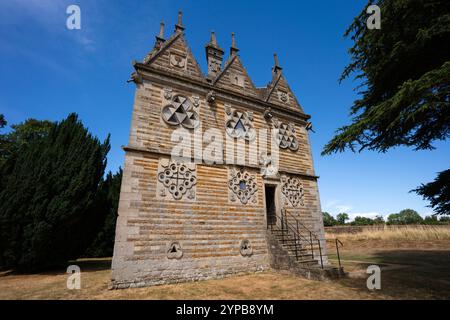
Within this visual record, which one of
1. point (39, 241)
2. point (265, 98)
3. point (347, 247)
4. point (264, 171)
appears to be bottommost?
point (347, 247)

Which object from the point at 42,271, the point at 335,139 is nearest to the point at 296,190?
the point at 335,139

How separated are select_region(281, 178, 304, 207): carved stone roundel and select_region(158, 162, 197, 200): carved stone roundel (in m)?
5.21

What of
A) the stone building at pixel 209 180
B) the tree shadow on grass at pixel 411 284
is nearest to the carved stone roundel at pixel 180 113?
the stone building at pixel 209 180

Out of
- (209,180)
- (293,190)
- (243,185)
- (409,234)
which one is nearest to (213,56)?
(209,180)

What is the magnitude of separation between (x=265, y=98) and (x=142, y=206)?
918 centimetres

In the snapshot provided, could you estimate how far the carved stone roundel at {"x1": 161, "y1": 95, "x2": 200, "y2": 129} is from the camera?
9.82 m

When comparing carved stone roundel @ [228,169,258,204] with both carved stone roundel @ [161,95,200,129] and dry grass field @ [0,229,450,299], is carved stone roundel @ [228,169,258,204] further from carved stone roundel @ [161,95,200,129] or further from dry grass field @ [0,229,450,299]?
dry grass field @ [0,229,450,299]

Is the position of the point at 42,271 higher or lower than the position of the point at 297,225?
lower

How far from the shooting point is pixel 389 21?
739cm

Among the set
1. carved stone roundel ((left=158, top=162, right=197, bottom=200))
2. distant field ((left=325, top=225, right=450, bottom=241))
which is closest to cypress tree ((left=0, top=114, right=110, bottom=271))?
carved stone roundel ((left=158, top=162, right=197, bottom=200))

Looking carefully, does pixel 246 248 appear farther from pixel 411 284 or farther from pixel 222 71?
pixel 222 71

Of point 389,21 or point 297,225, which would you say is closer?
point 389,21
